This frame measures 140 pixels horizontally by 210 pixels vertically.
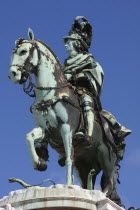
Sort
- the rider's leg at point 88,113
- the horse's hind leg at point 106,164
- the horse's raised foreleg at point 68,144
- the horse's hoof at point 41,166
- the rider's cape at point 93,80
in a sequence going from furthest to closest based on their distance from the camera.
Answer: the rider's cape at point 93,80 < the horse's hind leg at point 106,164 < the rider's leg at point 88,113 < the horse's hoof at point 41,166 < the horse's raised foreleg at point 68,144

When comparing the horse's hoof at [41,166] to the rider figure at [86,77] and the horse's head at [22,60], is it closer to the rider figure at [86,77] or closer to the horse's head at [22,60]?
the rider figure at [86,77]

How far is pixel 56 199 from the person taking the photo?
10.6m

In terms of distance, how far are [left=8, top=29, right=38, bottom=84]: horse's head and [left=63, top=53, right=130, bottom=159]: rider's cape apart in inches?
48.3

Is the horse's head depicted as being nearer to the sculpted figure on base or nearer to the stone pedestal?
the sculpted figure on base

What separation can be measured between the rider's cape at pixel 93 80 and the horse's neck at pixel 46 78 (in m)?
0.75

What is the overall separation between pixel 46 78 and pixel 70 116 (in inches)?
37.4

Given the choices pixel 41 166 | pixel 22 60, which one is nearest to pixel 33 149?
pixel 41 166

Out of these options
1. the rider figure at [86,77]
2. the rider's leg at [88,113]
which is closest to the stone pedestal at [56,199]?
the rider's leg at [88,113]

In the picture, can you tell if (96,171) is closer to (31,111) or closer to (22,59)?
(31,111)

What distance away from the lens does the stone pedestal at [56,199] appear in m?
10.6

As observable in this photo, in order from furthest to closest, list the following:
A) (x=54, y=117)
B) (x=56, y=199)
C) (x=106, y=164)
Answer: (x=106, y=164), (x=54, y=117), (x=56, y=199)

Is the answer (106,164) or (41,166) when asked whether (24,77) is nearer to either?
(41,166)

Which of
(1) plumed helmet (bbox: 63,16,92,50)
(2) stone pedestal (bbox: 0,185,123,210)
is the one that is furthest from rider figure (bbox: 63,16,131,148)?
(2) stone pedestal (bbox: 0,185,123,210)

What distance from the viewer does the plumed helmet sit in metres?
14.3
